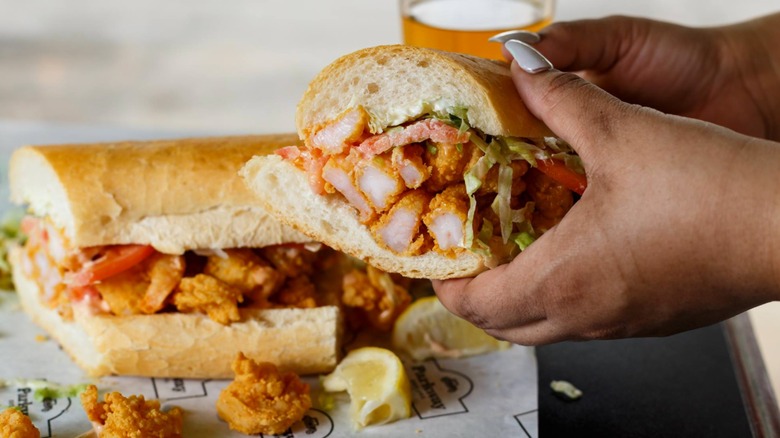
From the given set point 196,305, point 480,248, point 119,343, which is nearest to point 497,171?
point 480,248

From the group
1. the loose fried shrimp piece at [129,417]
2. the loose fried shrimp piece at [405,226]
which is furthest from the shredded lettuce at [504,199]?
the loose fried shrimp piece at [129,417]

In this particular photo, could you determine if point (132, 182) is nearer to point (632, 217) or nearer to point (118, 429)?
point (118, 429)

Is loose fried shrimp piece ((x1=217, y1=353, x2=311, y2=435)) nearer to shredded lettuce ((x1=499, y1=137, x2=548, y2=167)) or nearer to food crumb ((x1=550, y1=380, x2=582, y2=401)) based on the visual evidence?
food crumb ((x1=550, y1=380, x2=582, y2=401))

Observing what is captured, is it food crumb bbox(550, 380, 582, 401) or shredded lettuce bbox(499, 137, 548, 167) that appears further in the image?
food crumb bbox(550, 380, 582, 401)

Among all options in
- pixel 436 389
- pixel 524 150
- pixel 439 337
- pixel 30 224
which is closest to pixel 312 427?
pixel 436 389

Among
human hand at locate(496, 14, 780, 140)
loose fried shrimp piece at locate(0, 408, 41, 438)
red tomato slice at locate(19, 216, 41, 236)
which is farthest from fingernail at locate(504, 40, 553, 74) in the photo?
red tomato slice at locate(19, 216, 41, 236)

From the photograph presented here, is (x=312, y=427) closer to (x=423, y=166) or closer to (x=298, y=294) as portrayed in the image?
(x=298, y=294)
